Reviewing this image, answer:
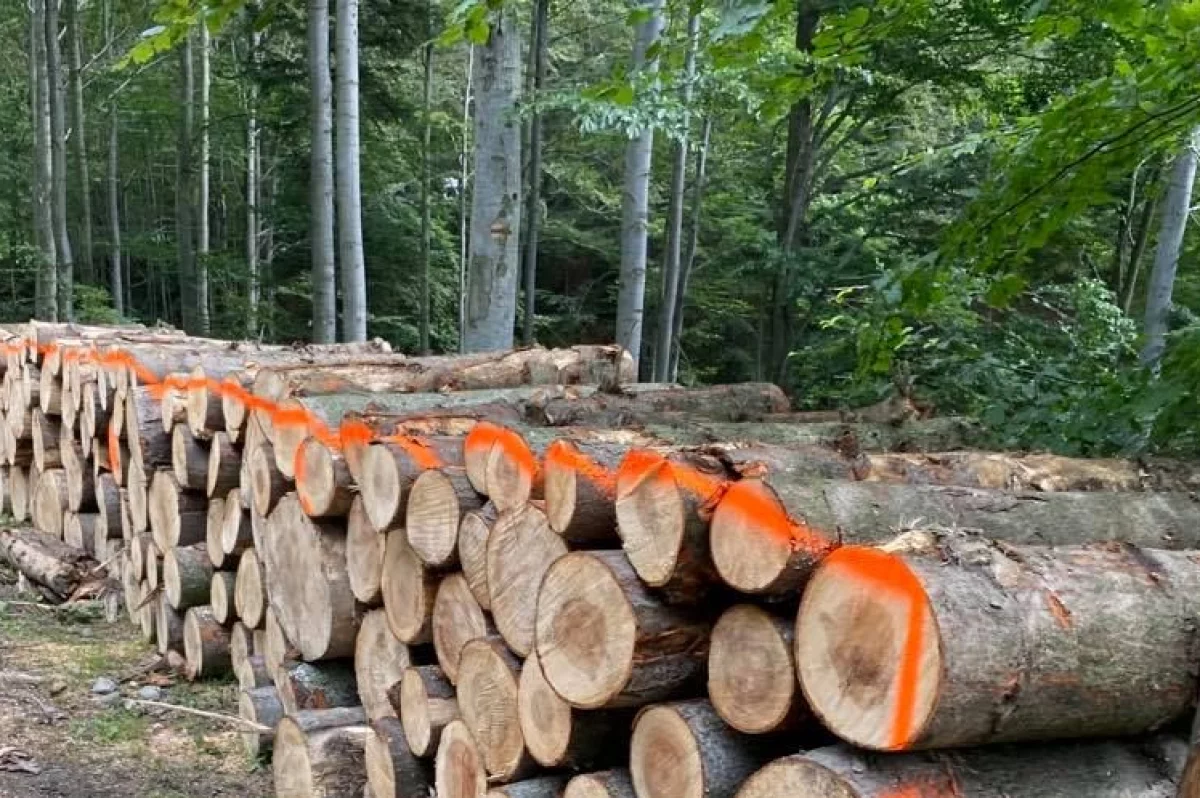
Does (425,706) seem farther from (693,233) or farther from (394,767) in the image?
(693,233)

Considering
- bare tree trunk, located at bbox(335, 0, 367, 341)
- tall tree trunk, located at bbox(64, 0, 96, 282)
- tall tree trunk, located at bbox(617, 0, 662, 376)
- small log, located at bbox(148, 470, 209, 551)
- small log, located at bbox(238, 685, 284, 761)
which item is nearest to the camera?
small log, located at bbox(238, 685, 284, 761)

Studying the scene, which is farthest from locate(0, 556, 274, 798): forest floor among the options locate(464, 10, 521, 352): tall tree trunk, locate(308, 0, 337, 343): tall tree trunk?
locate(308, 0, 337, 343): tall tree trunk

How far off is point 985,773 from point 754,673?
1.52 feet

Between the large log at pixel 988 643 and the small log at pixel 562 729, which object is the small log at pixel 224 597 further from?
the large log at pixel 988 643

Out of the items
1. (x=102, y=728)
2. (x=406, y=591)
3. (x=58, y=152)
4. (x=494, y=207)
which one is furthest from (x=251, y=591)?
(x=58, y=152)

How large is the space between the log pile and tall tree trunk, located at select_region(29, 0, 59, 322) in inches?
338

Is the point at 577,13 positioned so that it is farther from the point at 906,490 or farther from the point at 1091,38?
the point at 906,490

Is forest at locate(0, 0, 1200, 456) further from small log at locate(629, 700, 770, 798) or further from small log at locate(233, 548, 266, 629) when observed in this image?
small log at locate(233, 548, 266, 629)

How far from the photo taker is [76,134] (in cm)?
1656

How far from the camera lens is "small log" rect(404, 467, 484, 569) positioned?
3.07m

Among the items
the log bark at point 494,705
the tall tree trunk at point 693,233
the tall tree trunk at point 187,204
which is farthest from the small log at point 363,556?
the tall tree trunk at point 187,204

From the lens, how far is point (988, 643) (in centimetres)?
173

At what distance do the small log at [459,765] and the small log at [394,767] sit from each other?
11 cm

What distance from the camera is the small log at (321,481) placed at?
11.9 feet
